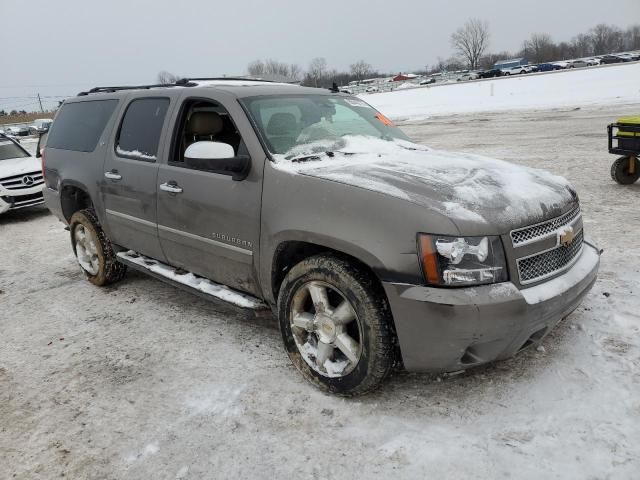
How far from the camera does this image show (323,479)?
2.37 meters

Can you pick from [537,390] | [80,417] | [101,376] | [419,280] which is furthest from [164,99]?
[537,390]

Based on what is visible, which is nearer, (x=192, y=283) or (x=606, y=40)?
(x=192, y=283)

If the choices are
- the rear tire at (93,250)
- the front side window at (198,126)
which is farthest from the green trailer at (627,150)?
the rear tire at (93,250)

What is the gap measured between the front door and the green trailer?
6008 mm

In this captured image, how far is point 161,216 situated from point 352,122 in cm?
168

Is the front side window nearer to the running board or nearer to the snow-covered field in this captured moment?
the running board

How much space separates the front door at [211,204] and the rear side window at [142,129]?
237mm

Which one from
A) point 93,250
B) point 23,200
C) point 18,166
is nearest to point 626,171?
point 93,250

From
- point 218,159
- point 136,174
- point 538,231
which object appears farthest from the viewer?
point 136,174

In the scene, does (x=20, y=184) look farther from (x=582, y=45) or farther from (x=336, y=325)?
(x=582, y=45)

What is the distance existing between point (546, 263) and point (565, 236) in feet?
0.78

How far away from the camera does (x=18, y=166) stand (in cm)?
936

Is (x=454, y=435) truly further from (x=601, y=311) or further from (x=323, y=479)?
(x=601, y=311)

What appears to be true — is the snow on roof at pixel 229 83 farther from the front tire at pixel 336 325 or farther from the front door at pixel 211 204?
the front tire at pixel 336 325
